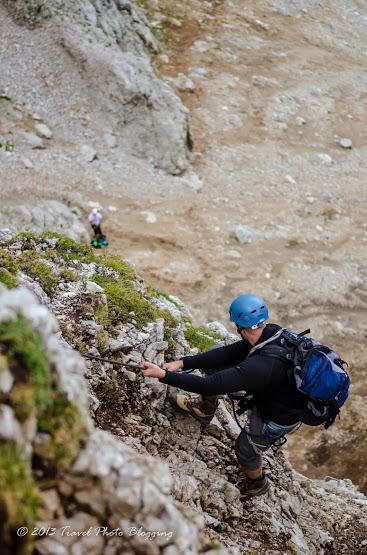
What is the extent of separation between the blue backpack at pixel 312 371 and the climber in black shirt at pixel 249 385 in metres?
0.13

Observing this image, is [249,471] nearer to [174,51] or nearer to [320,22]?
[174,51]

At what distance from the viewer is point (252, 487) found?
823 cm

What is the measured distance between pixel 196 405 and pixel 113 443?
403 centimetres

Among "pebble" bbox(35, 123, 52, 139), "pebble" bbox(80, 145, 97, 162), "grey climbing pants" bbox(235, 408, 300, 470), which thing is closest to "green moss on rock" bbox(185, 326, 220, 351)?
"grey climbing pants" bbox(235, 408, 300, 470)

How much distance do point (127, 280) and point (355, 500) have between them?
7.15 m

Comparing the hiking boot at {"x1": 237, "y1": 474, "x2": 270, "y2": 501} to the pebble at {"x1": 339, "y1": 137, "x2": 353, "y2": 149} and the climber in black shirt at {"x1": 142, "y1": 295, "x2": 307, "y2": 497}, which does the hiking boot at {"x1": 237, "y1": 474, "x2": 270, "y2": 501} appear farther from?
the pebble at {"x1": 339, "y1": 137, "x2": 353, "y2": 149}

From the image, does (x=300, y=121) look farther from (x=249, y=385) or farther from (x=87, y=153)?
(x=249, y=385)

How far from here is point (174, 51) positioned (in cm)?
3491

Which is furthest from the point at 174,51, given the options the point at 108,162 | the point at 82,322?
the point at 82,322

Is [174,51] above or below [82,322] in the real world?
below

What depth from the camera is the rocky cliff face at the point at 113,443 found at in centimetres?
381

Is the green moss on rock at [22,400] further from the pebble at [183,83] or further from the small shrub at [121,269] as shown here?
the pebble at [183,83]
